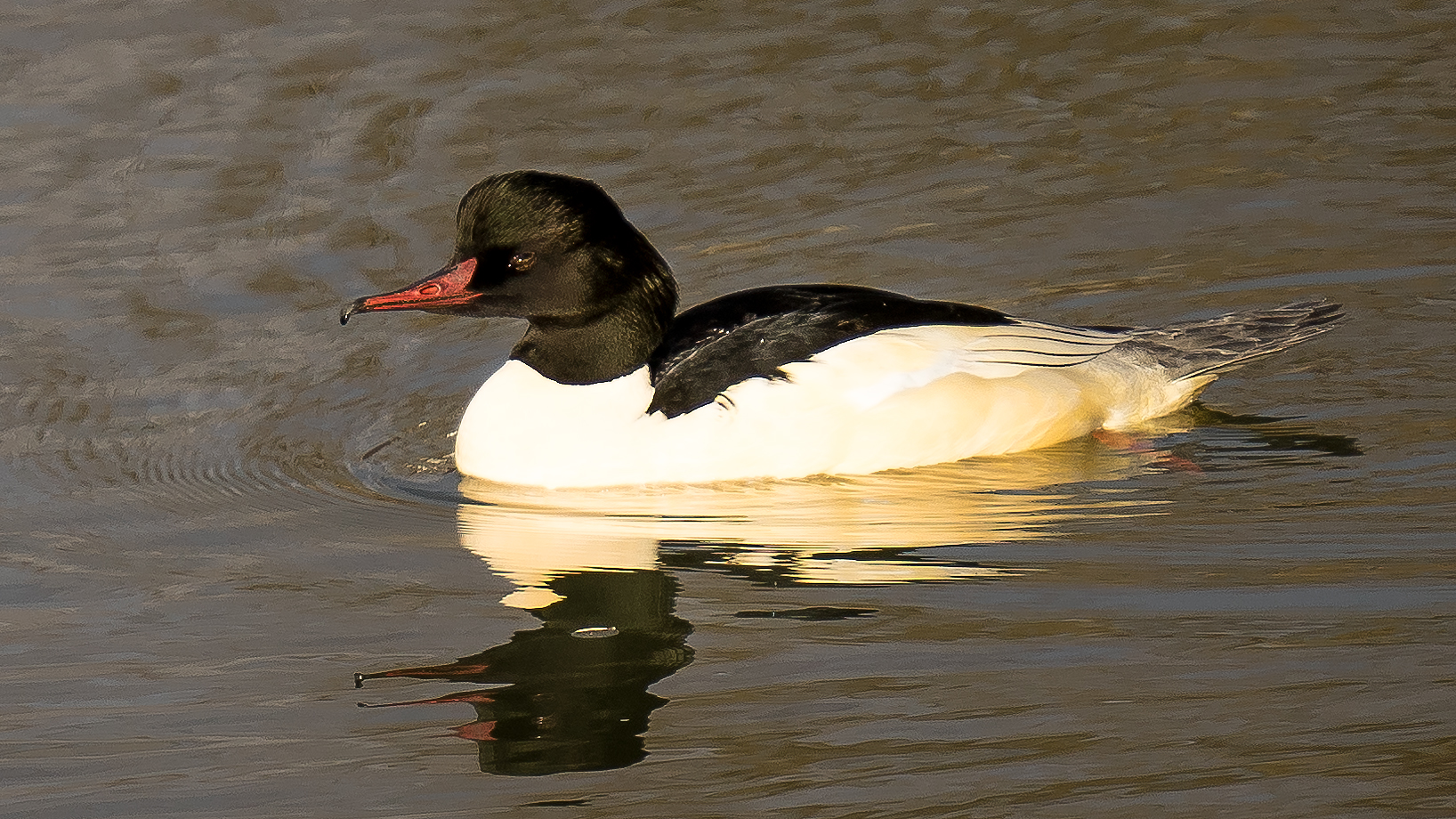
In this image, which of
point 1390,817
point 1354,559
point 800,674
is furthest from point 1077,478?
point 1390,817

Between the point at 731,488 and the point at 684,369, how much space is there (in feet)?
1.37

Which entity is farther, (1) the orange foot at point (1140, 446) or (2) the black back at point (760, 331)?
(1) the orange foot at point (1140, 446)

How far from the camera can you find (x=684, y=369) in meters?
6.41

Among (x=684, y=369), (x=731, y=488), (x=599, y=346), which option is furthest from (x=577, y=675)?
(x=599, y=346)

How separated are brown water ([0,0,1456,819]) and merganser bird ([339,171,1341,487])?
17 cm

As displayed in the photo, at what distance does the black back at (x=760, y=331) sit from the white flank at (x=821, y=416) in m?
0.04

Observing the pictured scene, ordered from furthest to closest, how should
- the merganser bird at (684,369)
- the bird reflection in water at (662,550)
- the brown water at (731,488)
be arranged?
1. the merganser bird at (684,369)
2. the bird reflection in water at (662,550)
3. the brown water at (731,488)

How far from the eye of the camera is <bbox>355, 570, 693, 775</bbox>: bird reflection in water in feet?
14.0

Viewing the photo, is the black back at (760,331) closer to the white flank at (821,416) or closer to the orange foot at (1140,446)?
the white flank at (821,416)

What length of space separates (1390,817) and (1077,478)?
8.89ft

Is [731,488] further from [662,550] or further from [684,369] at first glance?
[662,550]

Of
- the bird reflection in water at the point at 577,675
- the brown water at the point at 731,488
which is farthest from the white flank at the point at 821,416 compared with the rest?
the bird reflection in water at the point at 577,675

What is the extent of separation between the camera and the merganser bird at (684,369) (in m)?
6.32

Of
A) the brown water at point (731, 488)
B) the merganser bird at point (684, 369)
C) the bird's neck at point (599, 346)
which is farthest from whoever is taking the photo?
the bird's neck at point (599, 346)
